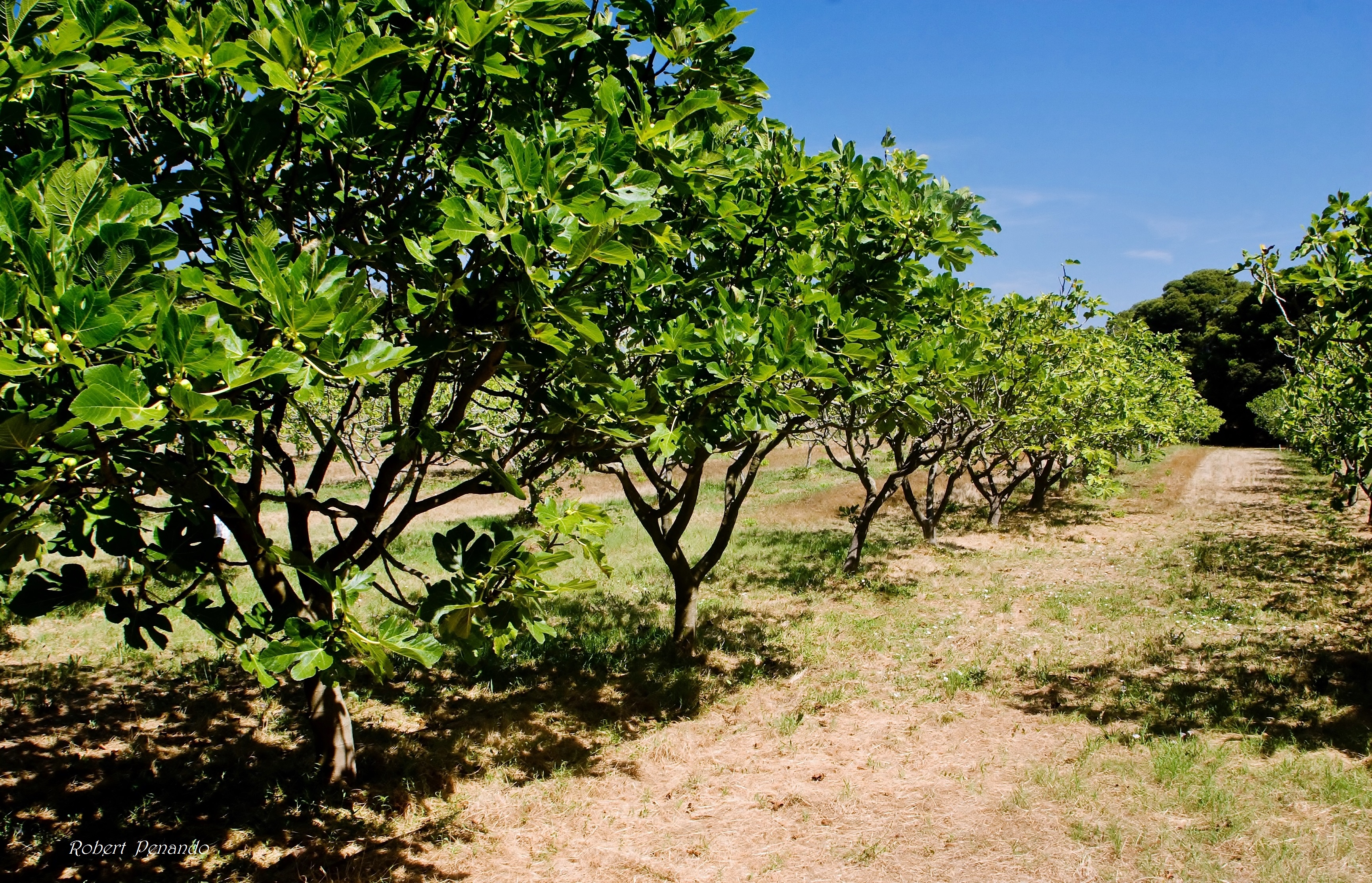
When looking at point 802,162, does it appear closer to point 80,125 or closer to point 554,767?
point 80,125

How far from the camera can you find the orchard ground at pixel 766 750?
15.0ft

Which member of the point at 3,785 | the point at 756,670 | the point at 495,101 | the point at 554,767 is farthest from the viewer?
the point at 756,670

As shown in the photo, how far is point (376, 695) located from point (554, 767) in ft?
7.19

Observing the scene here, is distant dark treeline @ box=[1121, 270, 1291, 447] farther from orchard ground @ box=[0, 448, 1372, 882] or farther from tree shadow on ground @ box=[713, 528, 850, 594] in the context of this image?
orchard ground @ box=[0, 448, 1372, 882]

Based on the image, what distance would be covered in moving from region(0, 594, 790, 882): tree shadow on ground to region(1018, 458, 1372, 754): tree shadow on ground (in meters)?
3.10

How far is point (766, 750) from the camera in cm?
625

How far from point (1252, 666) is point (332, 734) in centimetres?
880

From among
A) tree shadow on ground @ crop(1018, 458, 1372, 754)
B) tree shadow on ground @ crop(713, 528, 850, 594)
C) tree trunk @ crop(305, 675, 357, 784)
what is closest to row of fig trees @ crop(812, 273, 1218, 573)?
tree shadow on ground @ crop(713, 528, 850, 594)

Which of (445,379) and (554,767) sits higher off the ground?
(445,379)

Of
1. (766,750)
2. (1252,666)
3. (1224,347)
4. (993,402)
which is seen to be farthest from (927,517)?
(1224,347)

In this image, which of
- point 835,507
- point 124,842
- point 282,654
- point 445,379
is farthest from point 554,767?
point 835,507

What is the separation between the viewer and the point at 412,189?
15.0 ft

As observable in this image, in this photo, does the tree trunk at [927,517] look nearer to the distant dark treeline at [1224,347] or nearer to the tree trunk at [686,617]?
the tree trunk at [686,617]

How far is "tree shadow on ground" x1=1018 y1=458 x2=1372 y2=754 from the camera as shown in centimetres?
657
